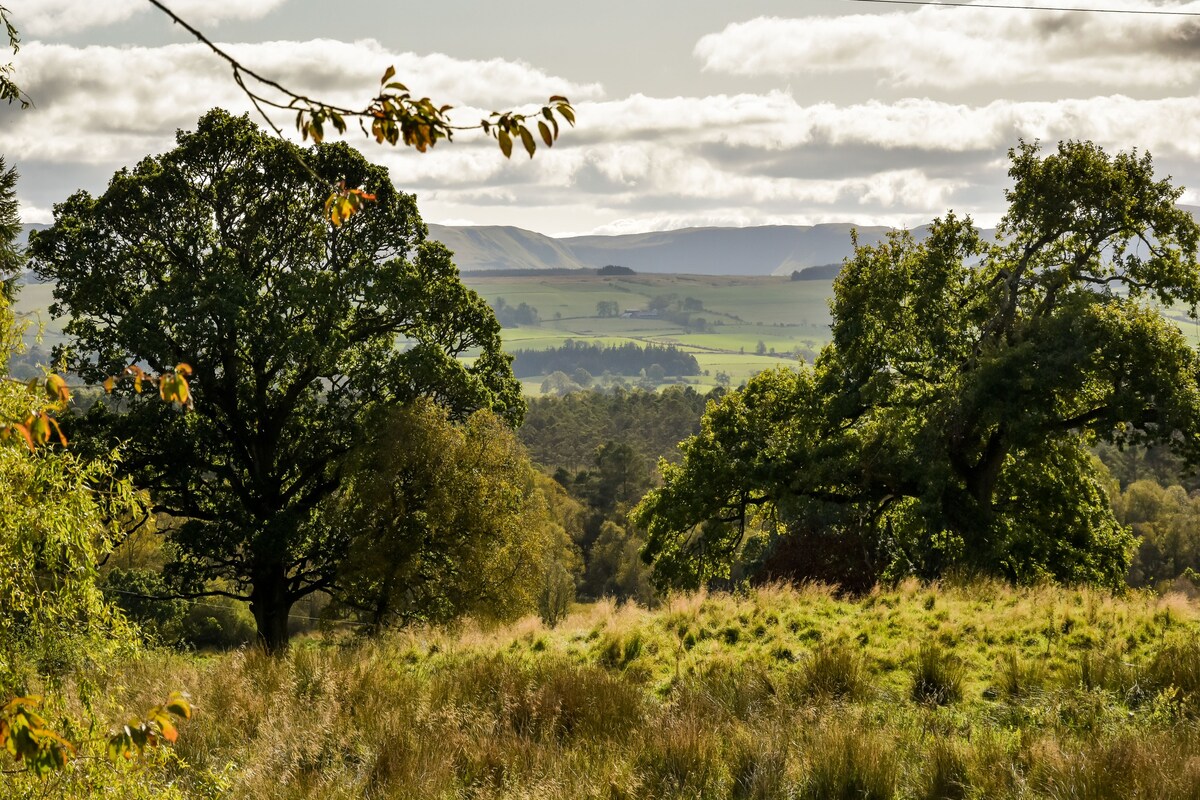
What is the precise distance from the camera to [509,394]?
26.4m

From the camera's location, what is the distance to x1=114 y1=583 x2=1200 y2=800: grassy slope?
711 centimetres

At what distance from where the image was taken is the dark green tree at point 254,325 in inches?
862

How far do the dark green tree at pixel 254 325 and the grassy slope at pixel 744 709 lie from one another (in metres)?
10.7

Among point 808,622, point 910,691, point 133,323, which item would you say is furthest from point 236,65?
point 133,323

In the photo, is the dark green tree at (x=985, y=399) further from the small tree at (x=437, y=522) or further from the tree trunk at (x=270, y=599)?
the tree trunk at (x=270, y=599)

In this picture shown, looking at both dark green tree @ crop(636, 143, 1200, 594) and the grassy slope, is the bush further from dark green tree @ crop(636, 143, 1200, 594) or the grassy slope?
dark green tree @ crop(636, 143, 1200, 594)

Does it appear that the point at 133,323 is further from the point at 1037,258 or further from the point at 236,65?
the point at 1037,258

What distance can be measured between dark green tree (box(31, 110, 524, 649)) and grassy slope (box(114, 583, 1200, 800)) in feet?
35.0

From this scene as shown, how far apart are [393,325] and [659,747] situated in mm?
18056

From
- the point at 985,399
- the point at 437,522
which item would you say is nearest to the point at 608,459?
the point at 437,522

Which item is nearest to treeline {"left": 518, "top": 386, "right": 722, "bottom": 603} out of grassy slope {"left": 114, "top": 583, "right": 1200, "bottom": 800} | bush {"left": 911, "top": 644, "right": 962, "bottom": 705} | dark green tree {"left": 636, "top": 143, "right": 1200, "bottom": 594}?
dark green tree {"left": 636, "top": 143, "right": 1200, "bottom": 594}

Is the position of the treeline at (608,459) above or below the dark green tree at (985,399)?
below

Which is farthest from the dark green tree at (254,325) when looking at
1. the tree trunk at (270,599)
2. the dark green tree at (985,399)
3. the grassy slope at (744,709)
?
the grassy slope at (744,709)

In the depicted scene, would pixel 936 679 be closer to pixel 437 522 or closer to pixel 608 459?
pixel 437 522
